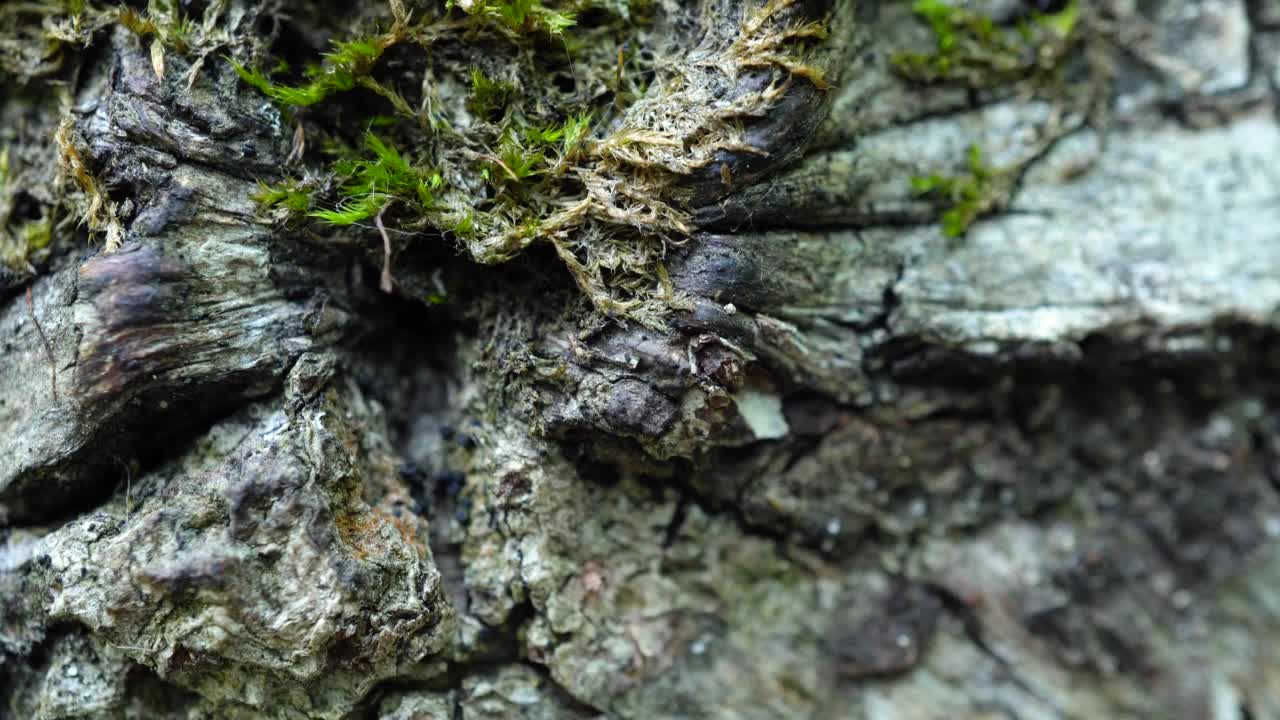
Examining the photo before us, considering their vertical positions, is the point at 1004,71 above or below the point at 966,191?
above

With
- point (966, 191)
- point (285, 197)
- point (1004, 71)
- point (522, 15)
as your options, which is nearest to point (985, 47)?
point (1004, 71)

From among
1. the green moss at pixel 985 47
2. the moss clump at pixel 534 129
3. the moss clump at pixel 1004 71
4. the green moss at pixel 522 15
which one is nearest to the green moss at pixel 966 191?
the moss clump at pixel 1004 71

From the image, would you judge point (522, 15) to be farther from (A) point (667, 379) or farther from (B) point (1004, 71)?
(B) point (1004, 71)

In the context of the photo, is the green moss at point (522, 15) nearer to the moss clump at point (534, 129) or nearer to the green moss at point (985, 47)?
the moss clump at point (534, 129)

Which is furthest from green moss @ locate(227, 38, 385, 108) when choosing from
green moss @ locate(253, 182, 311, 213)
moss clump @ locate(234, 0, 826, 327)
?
green moss @ locate(253, 182, 311, 213)

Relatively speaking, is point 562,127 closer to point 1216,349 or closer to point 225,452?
point 225,452

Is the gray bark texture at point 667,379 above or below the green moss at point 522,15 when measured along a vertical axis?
below

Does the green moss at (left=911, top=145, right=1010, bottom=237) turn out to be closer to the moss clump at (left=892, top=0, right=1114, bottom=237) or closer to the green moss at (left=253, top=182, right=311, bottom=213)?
the moss clump at (left=892, top=0, right=1114, bottom=237)
